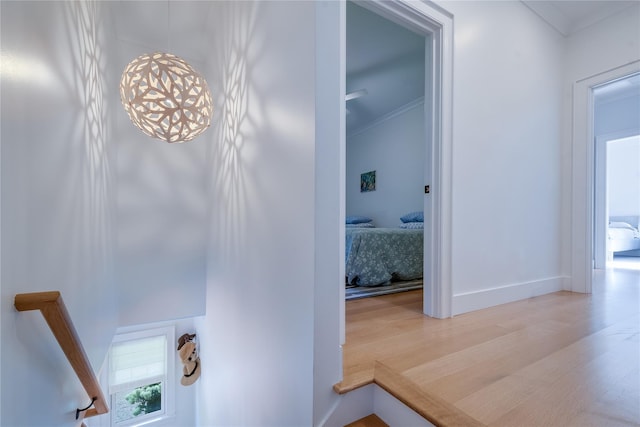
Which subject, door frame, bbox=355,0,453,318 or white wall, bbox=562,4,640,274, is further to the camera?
white wall, bbox=562,4,640,274

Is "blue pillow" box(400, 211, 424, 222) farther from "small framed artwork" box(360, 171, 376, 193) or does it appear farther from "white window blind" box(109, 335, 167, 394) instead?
"white window blind" box(109, 335, 167, 394)

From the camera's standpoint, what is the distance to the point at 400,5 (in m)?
1.57

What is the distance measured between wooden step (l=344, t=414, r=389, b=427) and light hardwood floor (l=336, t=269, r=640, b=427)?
14 centimetres

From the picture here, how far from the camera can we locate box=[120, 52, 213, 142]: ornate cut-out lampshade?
1716 mm

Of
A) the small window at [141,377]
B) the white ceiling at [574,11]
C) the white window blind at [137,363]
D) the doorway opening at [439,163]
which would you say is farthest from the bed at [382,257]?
the white window blind at [137,363]

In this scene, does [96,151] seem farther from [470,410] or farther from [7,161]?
[470,410]

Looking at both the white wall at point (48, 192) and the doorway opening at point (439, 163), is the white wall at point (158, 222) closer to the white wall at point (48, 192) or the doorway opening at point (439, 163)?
the white wall at point (48, 192)

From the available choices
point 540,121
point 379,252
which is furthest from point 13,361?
point 540,121

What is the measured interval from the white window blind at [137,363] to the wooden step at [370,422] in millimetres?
4121

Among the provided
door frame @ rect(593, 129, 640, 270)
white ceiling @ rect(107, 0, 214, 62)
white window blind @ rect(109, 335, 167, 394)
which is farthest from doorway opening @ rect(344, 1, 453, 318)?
white window blind @ rect(109, 335, 167, 394)

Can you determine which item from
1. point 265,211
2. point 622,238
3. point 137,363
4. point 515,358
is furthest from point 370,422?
point 622,238

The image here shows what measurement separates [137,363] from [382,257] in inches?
154

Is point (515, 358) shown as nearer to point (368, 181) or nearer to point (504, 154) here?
point (504, 154)

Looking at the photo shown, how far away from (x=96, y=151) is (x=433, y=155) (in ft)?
7.88
